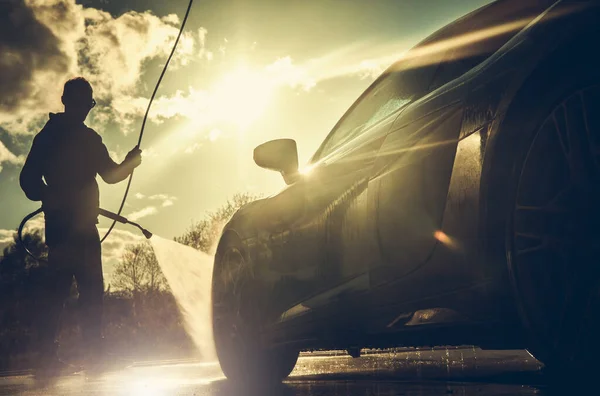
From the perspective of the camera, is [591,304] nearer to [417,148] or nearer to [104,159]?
[417,148]

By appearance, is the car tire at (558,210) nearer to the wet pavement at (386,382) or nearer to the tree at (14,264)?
the wet pavement at (386,382)

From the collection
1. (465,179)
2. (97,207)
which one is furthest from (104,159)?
(465,179)

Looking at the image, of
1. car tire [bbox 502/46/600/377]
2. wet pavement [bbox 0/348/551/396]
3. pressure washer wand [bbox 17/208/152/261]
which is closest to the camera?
car tire [bbox 502/46/600/377]

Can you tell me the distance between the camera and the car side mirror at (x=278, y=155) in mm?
4434

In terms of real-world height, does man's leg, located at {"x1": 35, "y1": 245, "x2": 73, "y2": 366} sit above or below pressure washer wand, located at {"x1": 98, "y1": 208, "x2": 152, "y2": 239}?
below

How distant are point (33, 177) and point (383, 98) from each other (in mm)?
2893

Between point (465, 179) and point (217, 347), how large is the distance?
3034 millimetres

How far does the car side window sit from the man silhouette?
6.44 feet

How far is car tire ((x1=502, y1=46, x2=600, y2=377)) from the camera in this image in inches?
95.0

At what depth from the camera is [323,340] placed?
394 centimetres

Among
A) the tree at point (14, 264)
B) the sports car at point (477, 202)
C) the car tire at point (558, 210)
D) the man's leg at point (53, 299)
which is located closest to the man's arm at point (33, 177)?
the man's leg at point (53, 299)

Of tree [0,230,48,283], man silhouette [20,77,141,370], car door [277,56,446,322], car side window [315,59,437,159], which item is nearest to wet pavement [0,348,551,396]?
man silhouette [20,77,141,370]

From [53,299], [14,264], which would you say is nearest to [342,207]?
[53,299]

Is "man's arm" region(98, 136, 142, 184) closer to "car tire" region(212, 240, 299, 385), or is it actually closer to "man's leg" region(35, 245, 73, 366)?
"man's leg" region(35, 245, 73, 366)
